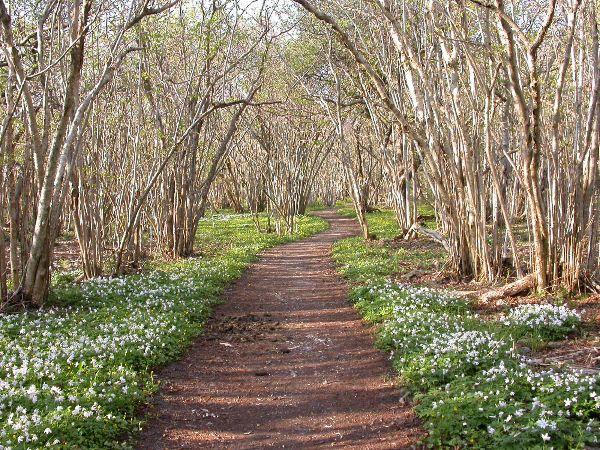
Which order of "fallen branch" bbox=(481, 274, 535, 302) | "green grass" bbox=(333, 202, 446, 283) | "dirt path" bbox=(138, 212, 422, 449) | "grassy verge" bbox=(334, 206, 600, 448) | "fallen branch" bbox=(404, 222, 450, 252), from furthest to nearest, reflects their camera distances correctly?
"green grass" bbox=(333, 202, 446, 283) → "fallen branch" bbox=(404, 222, 450, 252) → "fallen branch" bbox=(481, 274, 535, 302) → "dirt path" bbox=(138, 212, 422, 449) → "grassy verge" bbox=(334, 206, 600, 448)

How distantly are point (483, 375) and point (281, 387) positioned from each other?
238 cm

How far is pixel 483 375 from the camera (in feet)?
18.7

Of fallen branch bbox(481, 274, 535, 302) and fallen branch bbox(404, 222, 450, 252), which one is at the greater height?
fallen branch bbox(404, 222, 450, 252)

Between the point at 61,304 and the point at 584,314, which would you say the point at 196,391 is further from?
the point at 584,314

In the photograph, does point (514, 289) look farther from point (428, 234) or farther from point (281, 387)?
point (428, 234)

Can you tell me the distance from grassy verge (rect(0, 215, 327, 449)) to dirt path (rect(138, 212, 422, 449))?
0.34m

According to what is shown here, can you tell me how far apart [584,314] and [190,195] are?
449 inches

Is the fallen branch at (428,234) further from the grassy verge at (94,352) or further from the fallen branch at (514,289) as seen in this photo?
the grassy verge at (94,352)

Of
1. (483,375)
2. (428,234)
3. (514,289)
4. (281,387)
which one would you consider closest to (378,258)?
(428,234)

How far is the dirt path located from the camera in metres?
5.39

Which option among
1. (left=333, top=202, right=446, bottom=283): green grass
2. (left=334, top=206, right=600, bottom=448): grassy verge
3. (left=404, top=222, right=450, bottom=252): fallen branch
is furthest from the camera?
(left=333, top=202, right=446, bottom=283): green grass

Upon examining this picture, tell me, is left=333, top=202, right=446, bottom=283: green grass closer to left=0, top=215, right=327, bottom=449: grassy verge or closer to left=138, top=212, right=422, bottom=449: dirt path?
left=138, top=212, right=422, bottom=449: dirt path

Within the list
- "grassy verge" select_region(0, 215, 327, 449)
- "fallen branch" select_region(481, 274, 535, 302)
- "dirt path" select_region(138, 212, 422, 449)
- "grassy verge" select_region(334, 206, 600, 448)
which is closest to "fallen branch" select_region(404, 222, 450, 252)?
"fallen branch" select_region(481, 274, 535, 302)

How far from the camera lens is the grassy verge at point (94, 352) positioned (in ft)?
16.1
